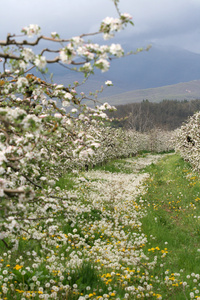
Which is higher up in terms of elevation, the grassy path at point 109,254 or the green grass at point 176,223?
the grassy path at point 109,254

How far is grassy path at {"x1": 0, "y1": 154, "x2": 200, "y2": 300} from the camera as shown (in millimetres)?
5215

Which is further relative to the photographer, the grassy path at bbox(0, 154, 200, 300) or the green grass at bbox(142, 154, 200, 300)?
the green grass at bbox(142, 154, 200, 300)

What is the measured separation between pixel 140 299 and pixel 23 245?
3.35 meters

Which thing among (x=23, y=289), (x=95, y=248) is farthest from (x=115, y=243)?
(x=23, y=289)

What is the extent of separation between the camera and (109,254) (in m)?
7.03

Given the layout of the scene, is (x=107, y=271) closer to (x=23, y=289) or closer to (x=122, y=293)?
(x=122, y=293)

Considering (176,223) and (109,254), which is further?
(176,223)

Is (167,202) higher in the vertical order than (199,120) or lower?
lower

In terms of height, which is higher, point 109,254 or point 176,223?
point 109,254

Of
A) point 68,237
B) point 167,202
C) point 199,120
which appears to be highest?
point 199,120

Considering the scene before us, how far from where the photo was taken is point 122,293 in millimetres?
5359

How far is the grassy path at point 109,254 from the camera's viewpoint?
5.21 meters

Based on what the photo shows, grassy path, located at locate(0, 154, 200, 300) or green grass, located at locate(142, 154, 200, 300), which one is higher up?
grassy path, located at locate(0, 154, 200, 300)

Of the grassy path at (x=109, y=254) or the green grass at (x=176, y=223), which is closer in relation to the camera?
the grassy path at (x=109, y=254)
